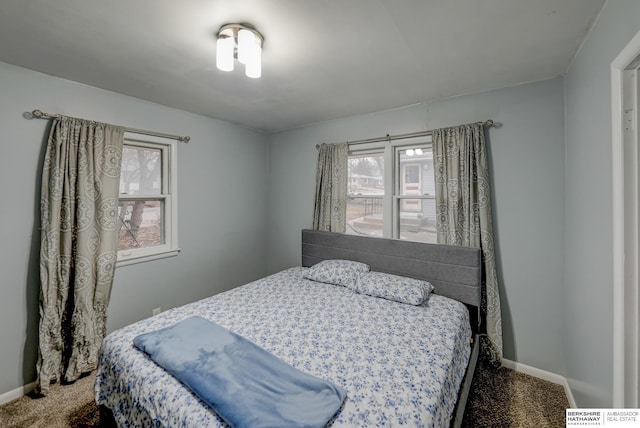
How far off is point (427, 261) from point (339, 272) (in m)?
0.86

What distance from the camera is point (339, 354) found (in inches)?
61.7

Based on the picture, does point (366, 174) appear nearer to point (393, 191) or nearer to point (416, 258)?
point (393, 191)

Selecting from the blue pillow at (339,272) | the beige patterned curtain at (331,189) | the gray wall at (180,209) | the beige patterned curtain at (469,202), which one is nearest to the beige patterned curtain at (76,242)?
the gray wall at (180,209)

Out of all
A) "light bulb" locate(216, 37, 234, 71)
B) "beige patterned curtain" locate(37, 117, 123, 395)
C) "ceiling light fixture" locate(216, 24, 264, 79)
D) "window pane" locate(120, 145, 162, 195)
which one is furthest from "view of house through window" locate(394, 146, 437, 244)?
"beige patterned curtain" locate(37, 117, 123, 395)

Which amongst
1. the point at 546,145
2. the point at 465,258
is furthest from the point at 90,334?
the point at 546,145

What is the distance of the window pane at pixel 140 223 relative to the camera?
2.74 meters

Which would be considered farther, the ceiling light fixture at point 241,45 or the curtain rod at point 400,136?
the curtain rod at point 400,136

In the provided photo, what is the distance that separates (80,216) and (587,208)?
3.65 metres

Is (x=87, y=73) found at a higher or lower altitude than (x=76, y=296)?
higher

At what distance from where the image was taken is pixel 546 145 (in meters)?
2.22

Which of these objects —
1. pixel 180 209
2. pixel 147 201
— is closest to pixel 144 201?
pixel 147 201

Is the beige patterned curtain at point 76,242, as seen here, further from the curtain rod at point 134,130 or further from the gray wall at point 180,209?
the gray wall at point 180,209

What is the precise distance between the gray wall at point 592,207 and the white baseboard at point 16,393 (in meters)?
3.81

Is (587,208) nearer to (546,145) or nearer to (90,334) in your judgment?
(546,145)
